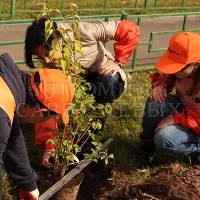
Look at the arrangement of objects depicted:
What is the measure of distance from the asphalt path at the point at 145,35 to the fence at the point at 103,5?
76 centimetres

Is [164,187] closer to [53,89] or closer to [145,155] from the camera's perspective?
[145,155]

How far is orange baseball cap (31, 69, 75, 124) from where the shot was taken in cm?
225

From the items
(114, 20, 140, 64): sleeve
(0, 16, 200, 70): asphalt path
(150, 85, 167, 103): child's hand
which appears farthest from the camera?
(0, 16, 200, 70): asphalt path

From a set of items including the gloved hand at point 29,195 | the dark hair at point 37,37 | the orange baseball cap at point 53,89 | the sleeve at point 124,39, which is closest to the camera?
the orange baseball cap at point 53,89

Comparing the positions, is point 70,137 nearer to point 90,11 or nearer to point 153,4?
point 90,11

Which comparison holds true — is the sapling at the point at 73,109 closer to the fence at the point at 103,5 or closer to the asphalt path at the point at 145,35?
the asphalt path at the point at 145,35

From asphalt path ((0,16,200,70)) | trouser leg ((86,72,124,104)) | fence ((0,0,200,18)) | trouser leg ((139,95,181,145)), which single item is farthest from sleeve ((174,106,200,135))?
fence ((0,0,200,18))

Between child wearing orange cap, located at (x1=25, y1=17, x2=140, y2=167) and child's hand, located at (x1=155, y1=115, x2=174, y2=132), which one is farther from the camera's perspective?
child wearing orange cap, located at (x1=25, y1=17, x2=140, y2=167)

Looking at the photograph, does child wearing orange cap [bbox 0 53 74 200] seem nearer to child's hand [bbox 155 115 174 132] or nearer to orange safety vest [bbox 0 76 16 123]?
orange safety vest [bbox 0 76 16 123]

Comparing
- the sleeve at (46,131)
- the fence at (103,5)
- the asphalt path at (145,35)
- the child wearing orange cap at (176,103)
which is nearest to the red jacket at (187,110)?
the child wearing orange cap at (176,103)

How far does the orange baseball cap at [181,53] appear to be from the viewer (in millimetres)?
3025

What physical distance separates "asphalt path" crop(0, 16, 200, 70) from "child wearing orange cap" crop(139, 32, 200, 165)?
8.55 ft

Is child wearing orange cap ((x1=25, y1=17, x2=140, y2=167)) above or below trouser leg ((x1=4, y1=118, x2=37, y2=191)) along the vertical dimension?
above

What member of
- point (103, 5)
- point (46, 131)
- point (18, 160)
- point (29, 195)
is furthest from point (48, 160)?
point (103, 5)
